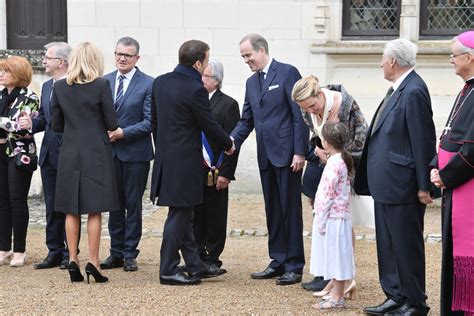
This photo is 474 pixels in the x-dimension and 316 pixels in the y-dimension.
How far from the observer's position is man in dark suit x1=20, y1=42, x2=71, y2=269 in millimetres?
8758

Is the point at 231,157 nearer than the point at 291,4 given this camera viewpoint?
Yes

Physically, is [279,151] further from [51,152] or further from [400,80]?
[51,152]

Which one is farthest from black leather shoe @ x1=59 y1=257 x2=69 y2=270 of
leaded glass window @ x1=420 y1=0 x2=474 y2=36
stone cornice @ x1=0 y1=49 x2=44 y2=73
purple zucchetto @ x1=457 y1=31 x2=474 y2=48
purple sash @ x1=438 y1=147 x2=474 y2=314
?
leaded glass window @ x1=420 y1=0 x2=474 y2=36

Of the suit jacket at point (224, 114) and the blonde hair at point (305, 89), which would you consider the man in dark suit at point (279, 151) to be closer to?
the suit jacket at point (224, 114)

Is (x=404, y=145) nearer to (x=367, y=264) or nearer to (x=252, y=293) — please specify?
(x=252, y=293)

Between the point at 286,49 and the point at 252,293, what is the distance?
548cm

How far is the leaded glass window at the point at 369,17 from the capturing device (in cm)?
1281

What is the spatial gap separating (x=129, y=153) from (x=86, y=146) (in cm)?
83

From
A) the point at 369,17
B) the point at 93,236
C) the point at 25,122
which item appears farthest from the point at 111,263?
the point at 369,17

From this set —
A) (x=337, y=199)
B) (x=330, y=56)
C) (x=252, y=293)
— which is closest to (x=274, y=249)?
(x=252, y=293)

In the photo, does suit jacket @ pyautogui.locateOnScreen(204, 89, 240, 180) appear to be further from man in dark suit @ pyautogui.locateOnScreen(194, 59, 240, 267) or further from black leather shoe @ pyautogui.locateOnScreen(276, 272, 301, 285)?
black leather shoe @ pyautogui.locateOnScreen(276, 272, 301, 285)

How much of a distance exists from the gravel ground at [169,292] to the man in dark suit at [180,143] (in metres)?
0.37

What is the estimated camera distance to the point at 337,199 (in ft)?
23.6

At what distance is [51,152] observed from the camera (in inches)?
347
